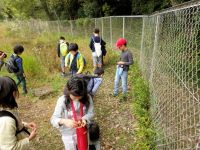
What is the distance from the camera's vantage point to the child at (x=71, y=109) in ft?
11.8

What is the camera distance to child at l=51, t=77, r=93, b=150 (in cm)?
360

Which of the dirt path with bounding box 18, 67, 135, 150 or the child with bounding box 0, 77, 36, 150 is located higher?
the child with bounding box 0, 77, 36, 150

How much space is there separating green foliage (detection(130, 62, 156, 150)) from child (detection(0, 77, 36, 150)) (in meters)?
2.65

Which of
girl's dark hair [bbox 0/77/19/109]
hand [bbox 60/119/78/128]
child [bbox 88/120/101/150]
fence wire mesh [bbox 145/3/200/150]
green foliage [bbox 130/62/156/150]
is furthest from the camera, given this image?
A: green foliage [bbox 130/62/156/150]

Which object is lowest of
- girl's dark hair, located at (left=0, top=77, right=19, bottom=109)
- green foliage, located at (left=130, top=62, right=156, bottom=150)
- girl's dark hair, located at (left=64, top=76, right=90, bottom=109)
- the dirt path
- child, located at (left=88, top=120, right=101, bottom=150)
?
the dirt path

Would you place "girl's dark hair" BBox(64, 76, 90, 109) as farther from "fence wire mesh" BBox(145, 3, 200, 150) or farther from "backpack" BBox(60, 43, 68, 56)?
"backpack" BBox(60, 43, 68, 56)

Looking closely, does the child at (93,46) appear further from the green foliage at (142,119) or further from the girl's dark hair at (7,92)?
the girl's dark hair at (7,92)

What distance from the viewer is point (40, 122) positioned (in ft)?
21.9

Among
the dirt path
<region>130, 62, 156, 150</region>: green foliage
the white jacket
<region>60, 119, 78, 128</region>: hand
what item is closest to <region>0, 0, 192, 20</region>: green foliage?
<region>130, 62, 156, 150</region>: green foliage

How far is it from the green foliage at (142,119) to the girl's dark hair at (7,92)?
9.24ft

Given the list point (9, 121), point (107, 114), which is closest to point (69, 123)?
point (9, 121)

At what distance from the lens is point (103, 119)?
20.9 ft

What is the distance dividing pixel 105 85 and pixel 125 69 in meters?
2.11

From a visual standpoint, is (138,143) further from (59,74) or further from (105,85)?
(59,74)
